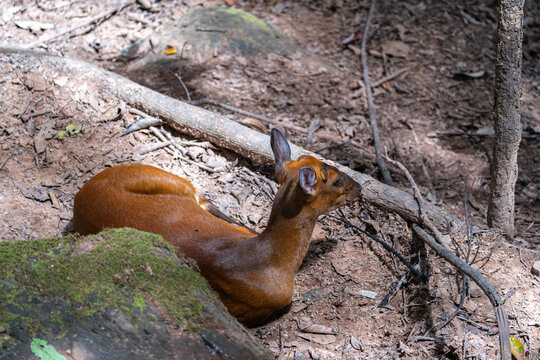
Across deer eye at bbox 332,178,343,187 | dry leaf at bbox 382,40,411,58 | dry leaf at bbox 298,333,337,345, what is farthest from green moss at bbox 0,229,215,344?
dry leaf at bbox 382,40,411,58

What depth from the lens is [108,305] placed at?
267 centimetres

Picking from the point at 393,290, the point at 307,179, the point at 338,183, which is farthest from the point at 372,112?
the point at 307,179

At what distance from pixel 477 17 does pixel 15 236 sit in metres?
7.63

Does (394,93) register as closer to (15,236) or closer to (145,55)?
(145,55)

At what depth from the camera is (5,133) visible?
542 cm

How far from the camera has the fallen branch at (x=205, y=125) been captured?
184 inches

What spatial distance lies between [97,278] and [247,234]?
166cm

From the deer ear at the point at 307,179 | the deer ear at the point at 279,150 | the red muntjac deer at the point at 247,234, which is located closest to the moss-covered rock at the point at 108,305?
the red muntjac deer at the point at 247,234

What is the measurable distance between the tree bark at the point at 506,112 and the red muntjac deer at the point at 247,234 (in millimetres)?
1315

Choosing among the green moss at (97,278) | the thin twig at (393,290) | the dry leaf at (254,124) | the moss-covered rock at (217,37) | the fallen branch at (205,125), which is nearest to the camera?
the green moss at (97,278)

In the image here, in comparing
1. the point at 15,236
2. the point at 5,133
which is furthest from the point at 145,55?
the point at 15,236

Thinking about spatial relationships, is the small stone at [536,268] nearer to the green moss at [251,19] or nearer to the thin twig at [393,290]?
the thin twig at [393,290]

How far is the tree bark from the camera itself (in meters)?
3.84

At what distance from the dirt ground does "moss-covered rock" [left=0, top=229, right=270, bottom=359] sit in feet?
3.59
